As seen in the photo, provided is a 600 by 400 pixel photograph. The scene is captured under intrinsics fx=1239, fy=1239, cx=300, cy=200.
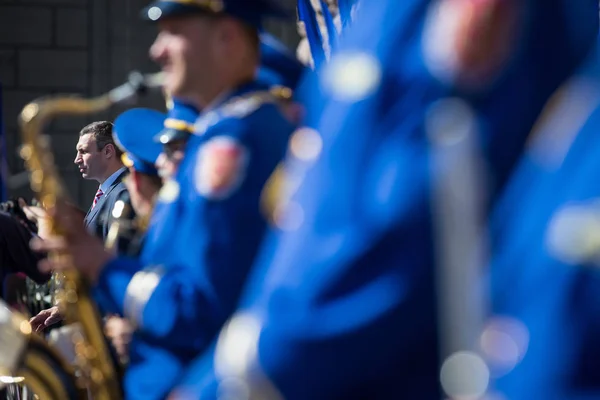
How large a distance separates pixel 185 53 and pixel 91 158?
4027 millimetres

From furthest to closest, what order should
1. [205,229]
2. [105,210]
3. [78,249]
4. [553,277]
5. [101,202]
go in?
[101,202]
[105,210]
[78,249]
[205,229]
[553,277]

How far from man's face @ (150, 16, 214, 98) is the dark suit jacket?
260 centimetres

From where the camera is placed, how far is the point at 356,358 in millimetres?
1152

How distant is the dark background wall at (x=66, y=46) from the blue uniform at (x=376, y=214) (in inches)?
435

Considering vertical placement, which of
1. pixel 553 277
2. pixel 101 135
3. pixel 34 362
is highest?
pixel 553 277

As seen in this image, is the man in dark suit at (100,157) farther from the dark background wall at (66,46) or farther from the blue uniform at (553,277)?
the dark background wall at (66,46)

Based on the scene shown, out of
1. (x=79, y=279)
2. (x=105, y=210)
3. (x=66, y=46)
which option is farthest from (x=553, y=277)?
(x=66, y=46)

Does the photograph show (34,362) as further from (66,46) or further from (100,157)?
(66,46)

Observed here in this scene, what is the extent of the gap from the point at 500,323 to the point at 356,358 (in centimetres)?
14

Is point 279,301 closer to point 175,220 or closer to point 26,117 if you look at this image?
point 175,220

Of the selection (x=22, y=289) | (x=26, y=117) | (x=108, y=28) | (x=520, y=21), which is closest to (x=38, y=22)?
(x=108, y=28)

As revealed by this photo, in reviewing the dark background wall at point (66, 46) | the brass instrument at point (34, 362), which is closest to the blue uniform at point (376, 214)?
the brass instrument at point (34, 362)

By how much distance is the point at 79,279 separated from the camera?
2.66 m

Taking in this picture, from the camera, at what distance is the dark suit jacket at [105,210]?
5168 millimetres
